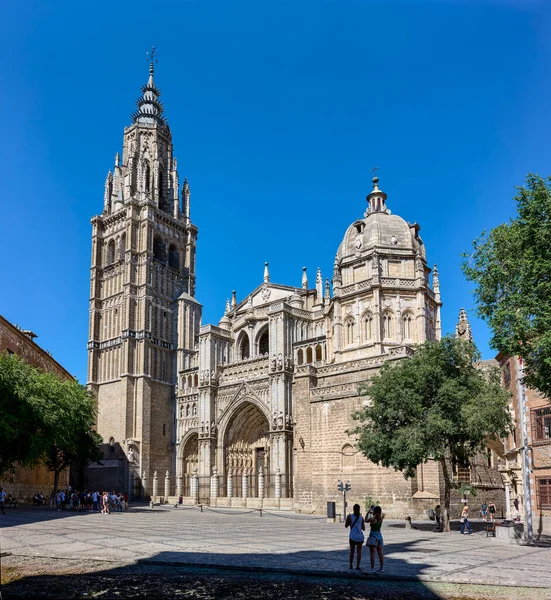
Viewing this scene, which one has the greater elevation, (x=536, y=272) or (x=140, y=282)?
(x=140, y=282)

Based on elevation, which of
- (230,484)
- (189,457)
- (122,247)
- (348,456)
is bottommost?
(230,484)

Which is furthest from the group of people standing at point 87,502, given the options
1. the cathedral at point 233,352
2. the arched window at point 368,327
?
the arched window at point 368,327

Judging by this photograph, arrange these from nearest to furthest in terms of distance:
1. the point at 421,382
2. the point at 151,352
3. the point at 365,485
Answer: the point at 421,382
the point at 365,485
the point at 151,352

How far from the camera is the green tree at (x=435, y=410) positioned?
2314 centimetres

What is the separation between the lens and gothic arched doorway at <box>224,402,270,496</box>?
166 feet

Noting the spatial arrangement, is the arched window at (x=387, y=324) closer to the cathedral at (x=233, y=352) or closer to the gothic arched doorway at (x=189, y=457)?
the cathedral at (x=233, y=352)

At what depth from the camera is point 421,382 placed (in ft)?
80.2

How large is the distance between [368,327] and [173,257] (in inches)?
1146

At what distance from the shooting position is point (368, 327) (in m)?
43.2

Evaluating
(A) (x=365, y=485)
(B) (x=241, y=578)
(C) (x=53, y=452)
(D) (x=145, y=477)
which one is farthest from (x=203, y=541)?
(D) (x=145, y=477)

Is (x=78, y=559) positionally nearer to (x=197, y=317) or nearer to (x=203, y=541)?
(x=203, y=541)

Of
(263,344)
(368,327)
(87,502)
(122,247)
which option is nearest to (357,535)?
(87,502)

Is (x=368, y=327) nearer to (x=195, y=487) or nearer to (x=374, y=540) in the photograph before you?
(x=195, y=487)

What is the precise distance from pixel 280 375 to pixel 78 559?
3432cm
